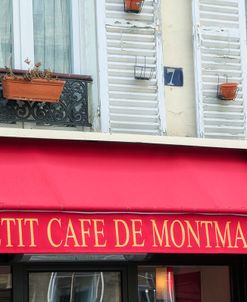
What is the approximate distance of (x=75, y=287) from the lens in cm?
855

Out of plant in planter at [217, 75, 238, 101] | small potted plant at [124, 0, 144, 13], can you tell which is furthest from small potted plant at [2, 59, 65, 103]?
plant in planter at [217, 75, 238, 101]

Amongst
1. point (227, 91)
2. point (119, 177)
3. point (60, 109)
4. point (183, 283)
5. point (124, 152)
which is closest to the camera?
point (119, 177)

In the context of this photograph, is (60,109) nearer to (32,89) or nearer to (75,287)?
(32,89)

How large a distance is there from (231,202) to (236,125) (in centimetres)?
109

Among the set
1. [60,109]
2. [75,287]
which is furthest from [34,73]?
[75,287]

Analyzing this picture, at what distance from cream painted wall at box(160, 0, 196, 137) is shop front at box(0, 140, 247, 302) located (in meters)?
0.39

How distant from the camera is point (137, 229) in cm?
758

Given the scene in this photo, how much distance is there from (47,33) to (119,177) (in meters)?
1.76

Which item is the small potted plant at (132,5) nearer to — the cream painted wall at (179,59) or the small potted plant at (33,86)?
the cream painted wall at (179,59)

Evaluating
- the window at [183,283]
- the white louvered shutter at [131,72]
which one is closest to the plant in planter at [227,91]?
the white louvered shutter at [131,72]

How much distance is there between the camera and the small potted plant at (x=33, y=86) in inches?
308

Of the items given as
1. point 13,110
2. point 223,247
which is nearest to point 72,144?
point 13,110

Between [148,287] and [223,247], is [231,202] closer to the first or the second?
[223,247]

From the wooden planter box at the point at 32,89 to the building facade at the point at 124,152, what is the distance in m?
0.03
